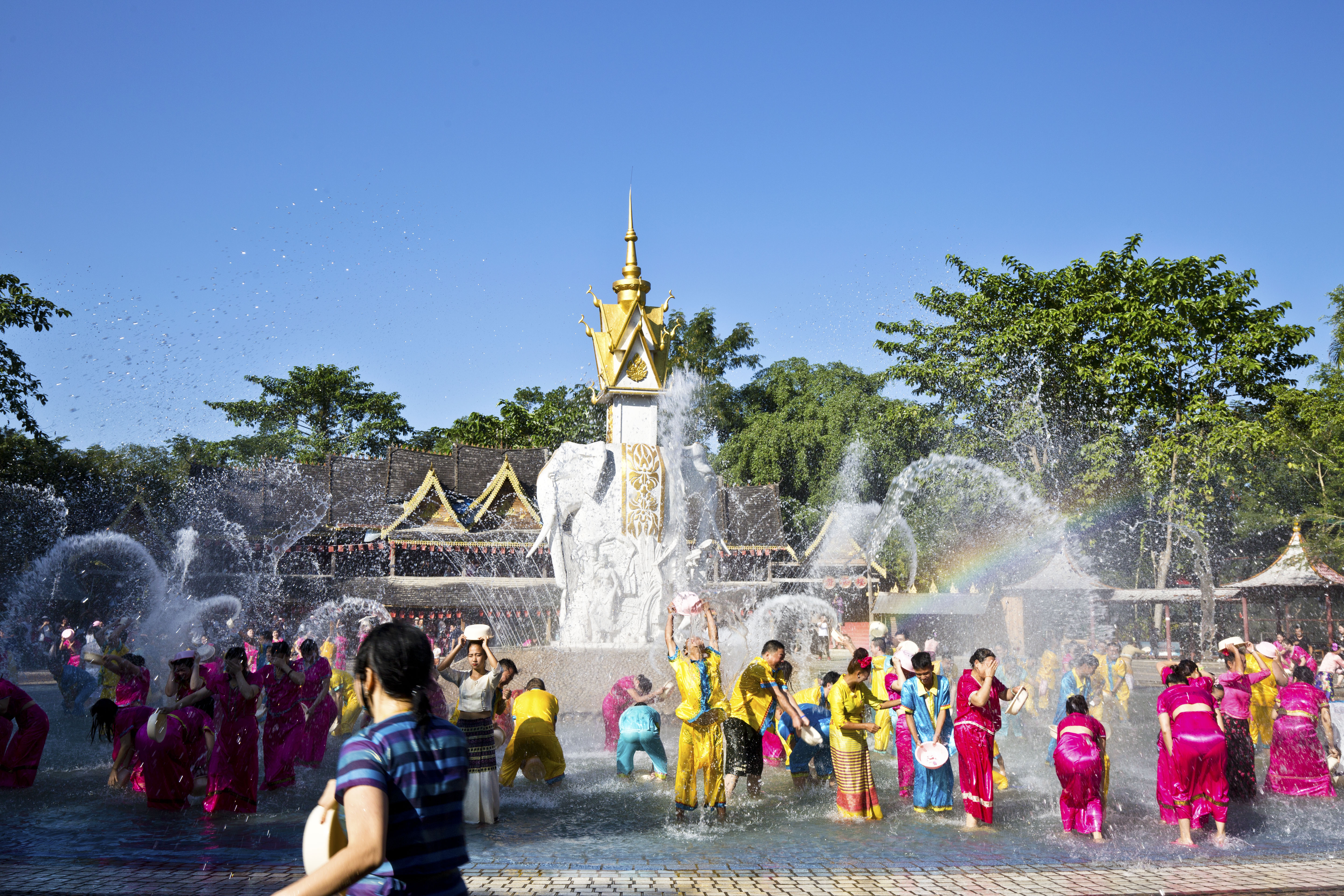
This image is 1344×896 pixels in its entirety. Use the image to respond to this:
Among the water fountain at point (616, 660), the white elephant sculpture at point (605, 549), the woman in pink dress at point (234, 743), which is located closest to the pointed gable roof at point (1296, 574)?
the water fountain at point (616, 660)

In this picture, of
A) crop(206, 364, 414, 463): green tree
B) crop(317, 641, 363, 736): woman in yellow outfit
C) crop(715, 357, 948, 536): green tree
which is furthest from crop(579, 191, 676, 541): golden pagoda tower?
crop(206, 364, 414, 463): green tree

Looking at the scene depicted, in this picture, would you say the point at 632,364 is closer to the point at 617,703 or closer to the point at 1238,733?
the point at 617,703

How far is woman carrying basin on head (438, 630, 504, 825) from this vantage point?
25.7ft

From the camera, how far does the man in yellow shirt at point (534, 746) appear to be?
377 inches

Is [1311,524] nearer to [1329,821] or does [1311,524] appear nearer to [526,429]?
[1329,821]

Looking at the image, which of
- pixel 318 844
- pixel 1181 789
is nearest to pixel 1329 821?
pixel 1181 789

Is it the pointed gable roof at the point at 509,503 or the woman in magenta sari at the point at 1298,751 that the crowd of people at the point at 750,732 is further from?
the pointed gable roof at the point at 509,503

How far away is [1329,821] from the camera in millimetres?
8398

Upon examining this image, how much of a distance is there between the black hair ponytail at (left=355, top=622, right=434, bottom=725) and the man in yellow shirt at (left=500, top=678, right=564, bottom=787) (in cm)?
690

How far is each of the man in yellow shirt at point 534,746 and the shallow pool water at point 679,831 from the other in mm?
143

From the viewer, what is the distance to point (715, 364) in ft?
171

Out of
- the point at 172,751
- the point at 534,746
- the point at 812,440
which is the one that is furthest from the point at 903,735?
the point at 812,440

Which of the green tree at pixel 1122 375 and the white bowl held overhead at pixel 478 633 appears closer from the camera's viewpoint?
the white bowl held overhead at pixel 478 633

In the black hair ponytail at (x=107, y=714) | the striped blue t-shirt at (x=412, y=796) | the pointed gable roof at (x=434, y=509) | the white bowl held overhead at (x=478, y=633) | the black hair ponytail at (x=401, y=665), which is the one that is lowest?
the black hair ponytail at (x=107, y=714)
